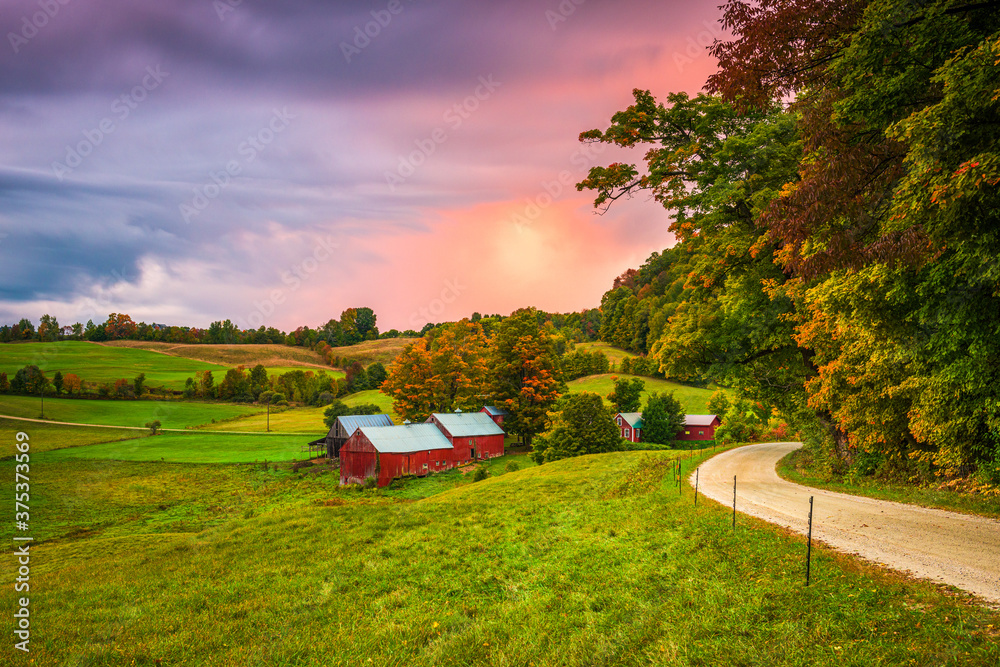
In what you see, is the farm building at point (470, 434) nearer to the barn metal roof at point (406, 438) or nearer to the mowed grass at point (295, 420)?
the barn metal roof at point (406, 438)

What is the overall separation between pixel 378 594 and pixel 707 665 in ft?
19.8

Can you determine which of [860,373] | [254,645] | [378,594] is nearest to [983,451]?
[860,373]

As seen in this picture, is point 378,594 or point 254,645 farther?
point 378,594

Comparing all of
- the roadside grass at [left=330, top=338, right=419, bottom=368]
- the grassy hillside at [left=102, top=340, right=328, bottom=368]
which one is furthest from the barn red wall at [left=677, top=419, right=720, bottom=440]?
the grassy hillside at [left=102, top=340, right=328, bottom=368]

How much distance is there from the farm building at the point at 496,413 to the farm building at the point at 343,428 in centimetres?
1089

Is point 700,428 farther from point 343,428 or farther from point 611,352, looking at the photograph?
point 611,352

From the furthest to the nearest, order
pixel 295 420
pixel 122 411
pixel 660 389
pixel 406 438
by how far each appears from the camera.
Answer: pixel 660 389 → pixel 295 420 → pixel 122 411 → pixel 406 438

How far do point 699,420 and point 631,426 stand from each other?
34.3 feet

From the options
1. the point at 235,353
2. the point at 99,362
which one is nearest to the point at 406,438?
the point at 99,362

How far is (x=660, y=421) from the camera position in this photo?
183 feet

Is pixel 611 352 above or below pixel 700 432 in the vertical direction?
above

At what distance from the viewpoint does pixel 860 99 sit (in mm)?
7559

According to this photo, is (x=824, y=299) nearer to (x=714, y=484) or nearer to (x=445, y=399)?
(x=714, y=484)

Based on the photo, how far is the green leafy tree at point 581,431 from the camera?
1439 inches
